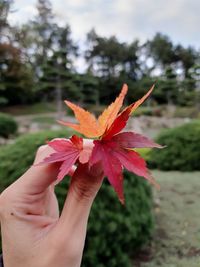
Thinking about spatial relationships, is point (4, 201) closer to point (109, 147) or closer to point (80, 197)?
point (80, 197)

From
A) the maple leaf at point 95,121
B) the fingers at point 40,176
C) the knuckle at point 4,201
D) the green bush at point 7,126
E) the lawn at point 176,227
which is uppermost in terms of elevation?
the maple leaf at point 95,121

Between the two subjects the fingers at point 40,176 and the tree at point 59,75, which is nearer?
the fingers at point 40,176

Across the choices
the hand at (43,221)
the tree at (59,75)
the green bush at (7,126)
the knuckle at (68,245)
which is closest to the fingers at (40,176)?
the hand at (43,221)

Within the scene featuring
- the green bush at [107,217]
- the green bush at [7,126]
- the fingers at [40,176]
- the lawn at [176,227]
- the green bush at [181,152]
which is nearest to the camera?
the fingers at [40,176]

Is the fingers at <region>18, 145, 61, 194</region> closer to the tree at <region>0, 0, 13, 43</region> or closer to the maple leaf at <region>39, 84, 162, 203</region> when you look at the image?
the maple leaf at <region>39, 84, 162, 203</region>

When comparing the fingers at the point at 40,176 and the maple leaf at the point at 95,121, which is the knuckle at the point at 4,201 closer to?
the fingers at the point at 40,176

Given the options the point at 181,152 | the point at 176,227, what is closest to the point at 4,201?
the point at 176,227
